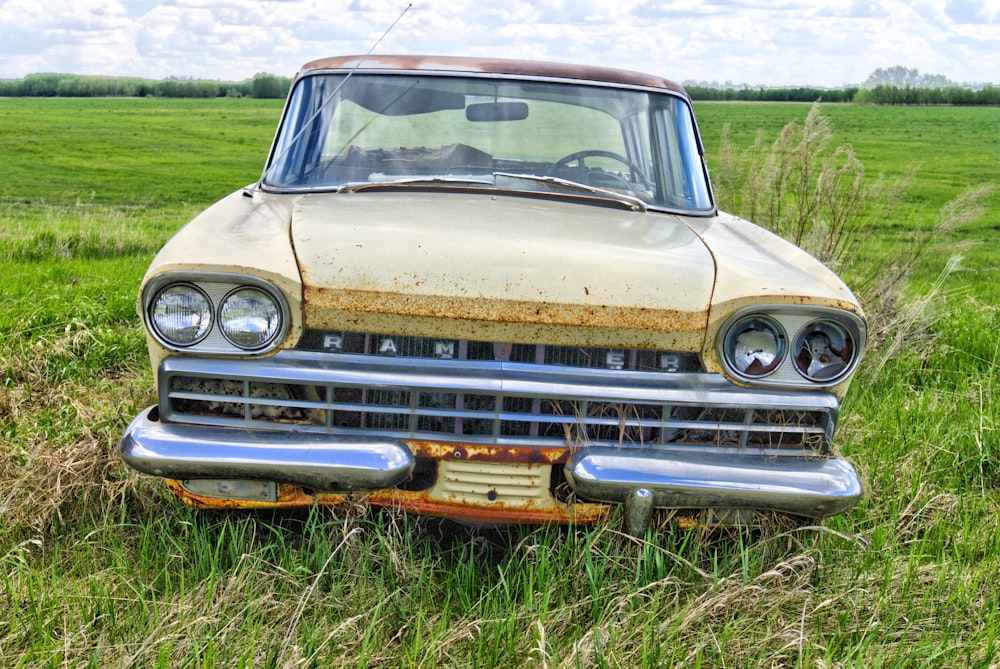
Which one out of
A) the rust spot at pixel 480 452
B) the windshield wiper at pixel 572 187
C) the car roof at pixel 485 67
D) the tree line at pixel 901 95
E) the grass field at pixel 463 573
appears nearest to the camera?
the grass field at pixel 463 573

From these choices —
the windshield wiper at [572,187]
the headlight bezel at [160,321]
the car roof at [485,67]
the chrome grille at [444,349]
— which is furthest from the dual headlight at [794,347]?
the car roof at [485,67]

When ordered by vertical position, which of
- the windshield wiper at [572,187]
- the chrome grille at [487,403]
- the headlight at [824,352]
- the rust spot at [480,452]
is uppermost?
the windshield wiper at [572,187]

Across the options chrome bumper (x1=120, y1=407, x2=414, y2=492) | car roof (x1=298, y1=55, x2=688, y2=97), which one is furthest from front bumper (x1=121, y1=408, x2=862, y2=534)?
car roof (x1=298, y1=55, x2=688, y2=97)

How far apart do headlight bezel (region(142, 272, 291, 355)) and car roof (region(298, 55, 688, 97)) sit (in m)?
1.48

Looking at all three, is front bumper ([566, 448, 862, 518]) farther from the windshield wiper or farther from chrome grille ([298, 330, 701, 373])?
the windshield wiper

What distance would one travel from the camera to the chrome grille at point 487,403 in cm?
240

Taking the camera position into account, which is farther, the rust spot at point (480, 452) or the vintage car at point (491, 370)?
the rust spot at point (480, 452)

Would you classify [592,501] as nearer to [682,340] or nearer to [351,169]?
[682,340]

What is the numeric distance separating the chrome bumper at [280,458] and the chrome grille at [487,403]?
0.09m

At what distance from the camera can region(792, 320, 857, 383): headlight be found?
2.56 meters

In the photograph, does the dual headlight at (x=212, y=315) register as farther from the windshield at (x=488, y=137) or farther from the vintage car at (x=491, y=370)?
the windshield at (x=488, y=137)

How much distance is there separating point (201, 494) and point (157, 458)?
0.70 ft

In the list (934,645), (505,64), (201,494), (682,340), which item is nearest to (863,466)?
(934,645)

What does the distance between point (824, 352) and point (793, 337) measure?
111 mm
